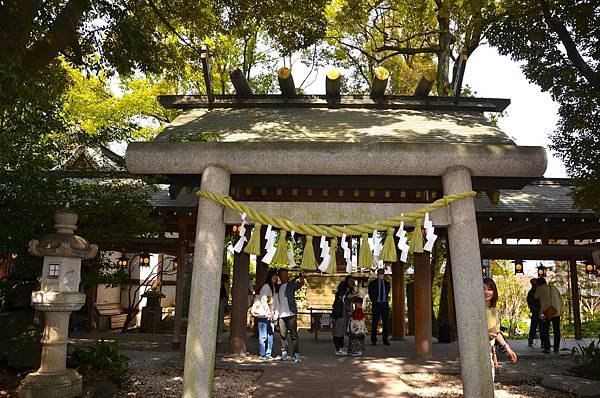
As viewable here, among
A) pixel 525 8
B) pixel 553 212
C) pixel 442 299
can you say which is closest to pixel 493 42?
pixel 525 8

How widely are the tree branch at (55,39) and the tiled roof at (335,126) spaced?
78.1 inches

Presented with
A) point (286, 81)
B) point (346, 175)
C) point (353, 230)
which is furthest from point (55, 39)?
point (353, 230)

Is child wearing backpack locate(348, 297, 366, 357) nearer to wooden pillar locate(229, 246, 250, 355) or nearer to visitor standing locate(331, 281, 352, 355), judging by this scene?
visitor standing locate(331, 281, 352, 355)

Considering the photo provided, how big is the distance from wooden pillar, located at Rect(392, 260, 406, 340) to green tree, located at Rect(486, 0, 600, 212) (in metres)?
5.84

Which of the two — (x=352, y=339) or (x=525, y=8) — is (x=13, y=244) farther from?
(x=525, y=8)

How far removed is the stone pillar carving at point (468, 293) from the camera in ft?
12.4

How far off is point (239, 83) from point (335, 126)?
3.76 meters

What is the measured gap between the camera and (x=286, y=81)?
10219 mm

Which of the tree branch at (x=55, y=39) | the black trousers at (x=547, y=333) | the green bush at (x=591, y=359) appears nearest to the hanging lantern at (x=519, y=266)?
the black trousers at (x=547, y=333)

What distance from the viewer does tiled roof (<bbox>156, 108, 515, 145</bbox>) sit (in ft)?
20.0

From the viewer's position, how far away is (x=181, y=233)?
11.4 meters

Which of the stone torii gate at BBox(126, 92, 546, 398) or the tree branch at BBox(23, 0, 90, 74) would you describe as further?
the tree branch at BBox(23, 0, 90, 74)

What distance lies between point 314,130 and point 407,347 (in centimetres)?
673

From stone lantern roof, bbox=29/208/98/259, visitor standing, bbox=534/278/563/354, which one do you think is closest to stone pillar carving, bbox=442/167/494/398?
stone lantern roof, bbox=29/208/98/259
